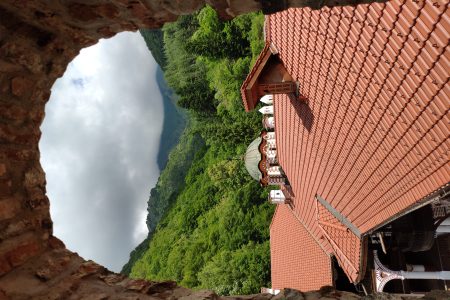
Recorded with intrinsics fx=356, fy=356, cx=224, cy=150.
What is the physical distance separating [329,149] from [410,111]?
3221 millimetres

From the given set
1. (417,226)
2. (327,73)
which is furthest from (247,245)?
(327,73)

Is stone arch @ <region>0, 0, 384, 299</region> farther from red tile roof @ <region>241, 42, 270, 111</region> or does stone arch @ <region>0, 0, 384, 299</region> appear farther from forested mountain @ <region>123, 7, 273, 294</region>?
forested mountain @ <region>123, 7, 273, 294</region>

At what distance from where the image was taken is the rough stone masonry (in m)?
2.65

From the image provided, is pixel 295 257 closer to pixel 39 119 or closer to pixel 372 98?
pixel 372 98

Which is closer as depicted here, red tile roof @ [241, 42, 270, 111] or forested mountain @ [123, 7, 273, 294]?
red tile roof @ [241, 42, 270, 111]

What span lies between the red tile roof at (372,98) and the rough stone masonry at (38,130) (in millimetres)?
2238

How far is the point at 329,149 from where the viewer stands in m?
7.73

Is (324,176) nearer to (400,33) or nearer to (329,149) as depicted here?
(329,149)

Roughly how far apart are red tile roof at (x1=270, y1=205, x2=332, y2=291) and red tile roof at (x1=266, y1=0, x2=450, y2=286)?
11.3 ft

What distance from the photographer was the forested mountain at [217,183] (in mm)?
24438

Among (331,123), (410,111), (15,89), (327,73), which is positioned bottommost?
(15,89)

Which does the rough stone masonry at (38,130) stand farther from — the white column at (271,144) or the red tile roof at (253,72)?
the white column at (271,144)

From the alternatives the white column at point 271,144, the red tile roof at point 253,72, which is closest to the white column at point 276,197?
the white column at point 271,144

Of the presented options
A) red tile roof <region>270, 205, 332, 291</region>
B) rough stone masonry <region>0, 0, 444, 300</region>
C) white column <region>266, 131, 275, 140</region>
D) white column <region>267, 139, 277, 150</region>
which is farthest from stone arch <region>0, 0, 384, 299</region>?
white column <region>266, 131, 275, 140</region>
